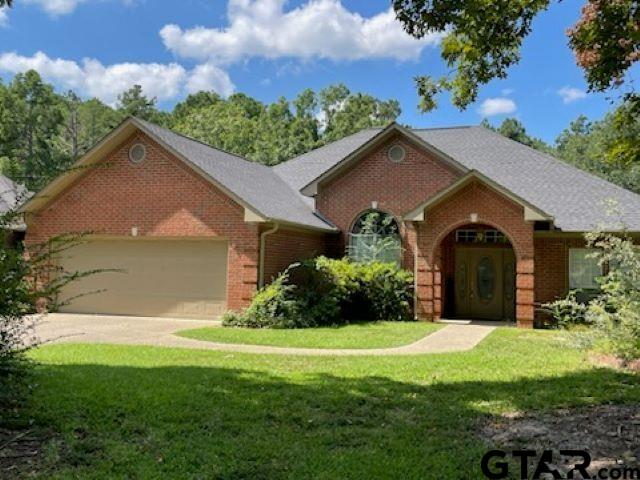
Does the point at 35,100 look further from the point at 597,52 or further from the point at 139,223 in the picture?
the point at 597,52

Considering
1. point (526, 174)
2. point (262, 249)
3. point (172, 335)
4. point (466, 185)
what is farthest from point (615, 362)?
point (526, 174)

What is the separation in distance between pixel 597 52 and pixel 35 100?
64815 mm

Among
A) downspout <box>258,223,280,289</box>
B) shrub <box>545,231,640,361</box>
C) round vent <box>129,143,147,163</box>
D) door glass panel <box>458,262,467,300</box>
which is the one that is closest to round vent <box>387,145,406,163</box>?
door glass panel <box>458,262,467,300</box>

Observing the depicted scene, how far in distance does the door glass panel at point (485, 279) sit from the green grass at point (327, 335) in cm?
391

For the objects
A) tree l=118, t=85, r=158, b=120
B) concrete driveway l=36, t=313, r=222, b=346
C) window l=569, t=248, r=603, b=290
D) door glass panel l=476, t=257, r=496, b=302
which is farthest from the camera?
tree l=118, t=85, r=158, b=120

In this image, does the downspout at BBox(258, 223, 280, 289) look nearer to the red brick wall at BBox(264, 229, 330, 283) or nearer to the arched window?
the red brick wall at BBox(264, 229, 330, 283)

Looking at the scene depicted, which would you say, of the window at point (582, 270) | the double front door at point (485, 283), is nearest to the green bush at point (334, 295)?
the double front door at point (485, 283)

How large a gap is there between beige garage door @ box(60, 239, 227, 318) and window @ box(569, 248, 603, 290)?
9900 millimetres

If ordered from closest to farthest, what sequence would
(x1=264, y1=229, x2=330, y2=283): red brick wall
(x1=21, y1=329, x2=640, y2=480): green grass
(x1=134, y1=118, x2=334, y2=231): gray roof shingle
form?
(x1=21, y1=329, x2=640, y2=480): green grass, (x1=264, y1=229, x2=330, y2=283): red brick wall, (x1=134, y1=118, x2=334, y2=231): gray roof shingle

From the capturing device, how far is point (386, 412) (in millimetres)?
6715

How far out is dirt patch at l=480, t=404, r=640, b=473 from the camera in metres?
5.23

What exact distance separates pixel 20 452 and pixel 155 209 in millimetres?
13123

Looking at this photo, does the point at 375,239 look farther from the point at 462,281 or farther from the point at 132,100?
the point at 132,100

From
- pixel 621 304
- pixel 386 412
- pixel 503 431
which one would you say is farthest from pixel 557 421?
pixel 621 304
